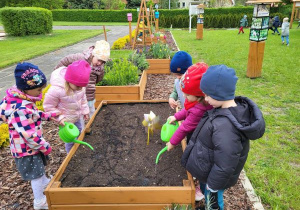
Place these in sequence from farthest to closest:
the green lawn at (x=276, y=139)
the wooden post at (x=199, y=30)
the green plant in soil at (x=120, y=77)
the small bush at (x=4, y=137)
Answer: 1. the wooden post at (x=199, y=30)
2. the green plant in soil at (x=120, y=77)
3. the small bush at (x=4, y=137)
4. the green lawn at (x=276, y=139)

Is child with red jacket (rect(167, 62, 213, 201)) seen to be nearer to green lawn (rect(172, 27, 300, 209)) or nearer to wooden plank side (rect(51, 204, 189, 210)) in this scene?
wooden plank side (rect(51, 204, 189, 210))

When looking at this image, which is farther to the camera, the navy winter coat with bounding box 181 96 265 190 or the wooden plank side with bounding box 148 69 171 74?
the wooden plank side with bounding box 148 69 171 74

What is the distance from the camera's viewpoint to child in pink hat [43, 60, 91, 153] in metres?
2.44

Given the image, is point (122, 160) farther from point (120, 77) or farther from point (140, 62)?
point (140, 62)

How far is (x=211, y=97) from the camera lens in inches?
66.2

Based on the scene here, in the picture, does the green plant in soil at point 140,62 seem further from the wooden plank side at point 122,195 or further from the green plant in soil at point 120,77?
the wooden plank side at point 122,195

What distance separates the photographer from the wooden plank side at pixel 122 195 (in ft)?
6.40

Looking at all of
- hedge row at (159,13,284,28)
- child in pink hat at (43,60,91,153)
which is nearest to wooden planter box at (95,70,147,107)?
child in pink hat at (43,60,91,153)

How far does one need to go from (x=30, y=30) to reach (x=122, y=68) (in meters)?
14.5

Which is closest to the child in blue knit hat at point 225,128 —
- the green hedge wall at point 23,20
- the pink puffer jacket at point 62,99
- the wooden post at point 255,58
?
the pink puffer jacket at point 62,99

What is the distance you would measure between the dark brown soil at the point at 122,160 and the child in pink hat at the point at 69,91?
0.40m

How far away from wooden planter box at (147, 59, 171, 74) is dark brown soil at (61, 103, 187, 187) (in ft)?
12.3

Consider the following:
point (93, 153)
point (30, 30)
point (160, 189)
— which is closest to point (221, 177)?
point (160, 189)

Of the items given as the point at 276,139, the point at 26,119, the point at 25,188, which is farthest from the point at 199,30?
the point at 26,119
